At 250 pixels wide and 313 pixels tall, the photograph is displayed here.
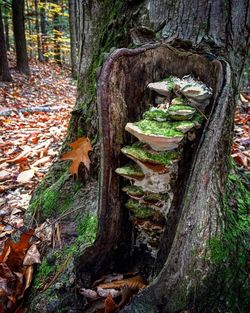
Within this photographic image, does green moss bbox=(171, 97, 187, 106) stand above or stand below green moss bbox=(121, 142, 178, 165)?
above

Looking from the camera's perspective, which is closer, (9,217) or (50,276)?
(50,276)

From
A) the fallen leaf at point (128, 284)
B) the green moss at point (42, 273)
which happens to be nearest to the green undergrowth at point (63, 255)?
the green moss at point (42, 273)

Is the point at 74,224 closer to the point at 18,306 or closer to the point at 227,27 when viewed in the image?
the point at 18,306

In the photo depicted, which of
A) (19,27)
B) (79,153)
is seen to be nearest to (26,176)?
(79,153)

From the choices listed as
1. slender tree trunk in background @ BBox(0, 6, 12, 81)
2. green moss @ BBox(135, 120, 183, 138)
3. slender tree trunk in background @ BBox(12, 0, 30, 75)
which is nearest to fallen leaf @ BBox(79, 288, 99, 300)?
green moss @ BBox(135, 120, 183, 138)

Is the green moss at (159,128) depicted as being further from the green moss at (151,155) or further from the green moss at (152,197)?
the green moss at (152,197)

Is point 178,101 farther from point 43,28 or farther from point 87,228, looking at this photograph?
point 43,28

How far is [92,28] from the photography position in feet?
7.82

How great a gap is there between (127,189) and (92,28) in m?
1.29

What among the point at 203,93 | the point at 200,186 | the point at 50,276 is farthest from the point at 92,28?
the point at 50,276

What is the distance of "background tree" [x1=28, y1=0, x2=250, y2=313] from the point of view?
1705 millimetres

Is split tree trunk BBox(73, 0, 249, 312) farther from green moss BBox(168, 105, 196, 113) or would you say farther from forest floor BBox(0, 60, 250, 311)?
forest floor BBox(0, 60, 250, 311)

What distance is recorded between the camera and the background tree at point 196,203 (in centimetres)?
171

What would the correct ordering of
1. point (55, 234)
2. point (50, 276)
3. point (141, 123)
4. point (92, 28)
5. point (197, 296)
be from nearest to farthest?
1. point (141, 123)
2. point (197, 296)
3. point (50, 276)
4. point (55, 234)
5. point (92, 28)
